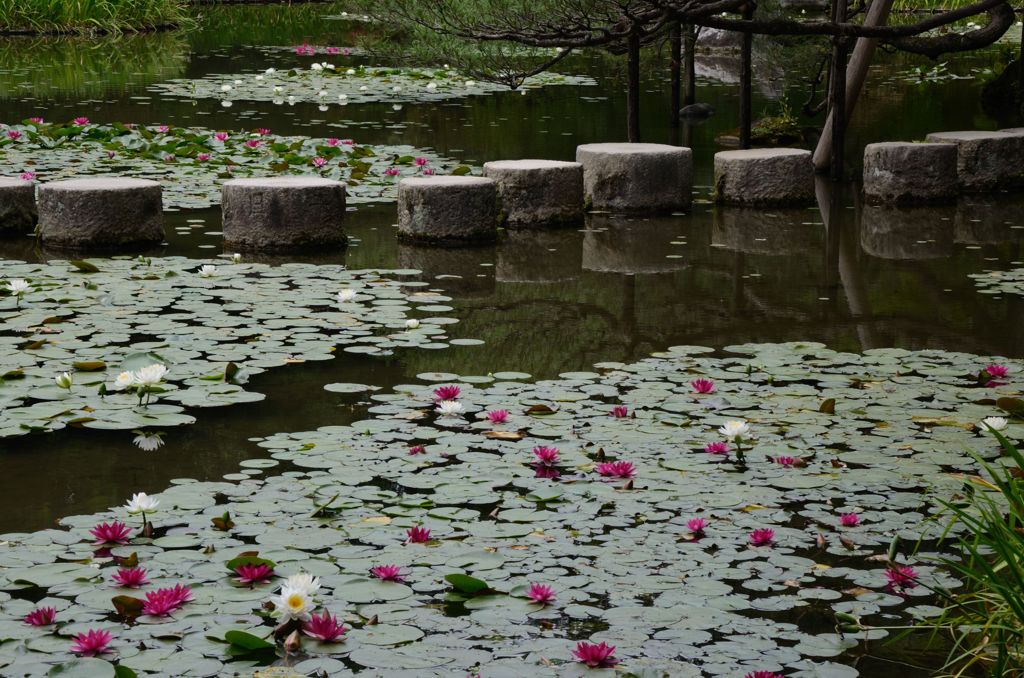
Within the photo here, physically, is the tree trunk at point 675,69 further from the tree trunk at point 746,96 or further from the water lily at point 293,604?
the water lily at point 293,604

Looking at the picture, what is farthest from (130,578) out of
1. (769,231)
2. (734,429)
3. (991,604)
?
(769,231)

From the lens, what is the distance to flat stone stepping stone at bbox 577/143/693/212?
794 centimetres

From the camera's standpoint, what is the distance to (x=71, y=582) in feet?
9.37

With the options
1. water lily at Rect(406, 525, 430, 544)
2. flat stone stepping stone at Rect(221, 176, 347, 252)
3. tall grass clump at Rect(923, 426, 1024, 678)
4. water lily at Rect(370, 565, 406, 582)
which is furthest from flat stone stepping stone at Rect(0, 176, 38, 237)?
tall grass clump at Rect(923, 426, 1024, 678)

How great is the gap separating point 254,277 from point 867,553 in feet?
12.1

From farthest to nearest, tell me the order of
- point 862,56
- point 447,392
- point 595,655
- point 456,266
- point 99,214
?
1. point 862,56
2. point 99,214
3. point 456,266
4. point 447,392
5. point 595,655

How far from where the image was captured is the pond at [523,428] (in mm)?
2750

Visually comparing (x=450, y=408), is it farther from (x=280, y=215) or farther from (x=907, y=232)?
(x=907, y=232)

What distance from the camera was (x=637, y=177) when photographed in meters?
7.96

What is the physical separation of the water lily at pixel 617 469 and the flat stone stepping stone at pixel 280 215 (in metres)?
3.53

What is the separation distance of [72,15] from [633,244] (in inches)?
653

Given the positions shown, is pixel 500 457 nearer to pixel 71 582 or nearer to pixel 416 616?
pixel 416 616

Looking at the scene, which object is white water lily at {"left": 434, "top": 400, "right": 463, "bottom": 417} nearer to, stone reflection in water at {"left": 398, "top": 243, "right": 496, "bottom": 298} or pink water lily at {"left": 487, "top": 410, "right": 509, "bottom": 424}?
pink water lily at {"left": 487, "top": 410, "right": 509, "bottom": 424}

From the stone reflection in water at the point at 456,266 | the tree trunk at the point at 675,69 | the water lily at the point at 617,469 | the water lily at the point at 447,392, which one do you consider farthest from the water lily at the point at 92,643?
the tree trunk at the point at 675,69
